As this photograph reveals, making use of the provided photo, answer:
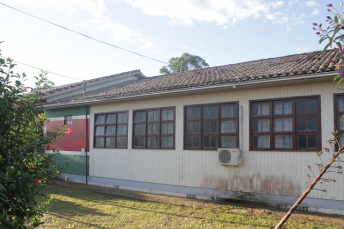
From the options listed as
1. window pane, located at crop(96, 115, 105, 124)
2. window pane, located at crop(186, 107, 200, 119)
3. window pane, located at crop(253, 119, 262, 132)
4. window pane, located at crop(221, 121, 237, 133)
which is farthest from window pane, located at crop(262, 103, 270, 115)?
window pane, located at crop(96, 115, 105, 124)

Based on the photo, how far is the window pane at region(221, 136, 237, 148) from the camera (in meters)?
8.86

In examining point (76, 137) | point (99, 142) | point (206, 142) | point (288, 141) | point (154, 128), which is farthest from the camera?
point (76, 137)

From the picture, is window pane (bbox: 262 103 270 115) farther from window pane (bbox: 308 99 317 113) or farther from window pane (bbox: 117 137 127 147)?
window pane (bbox: 117 137 127 147)

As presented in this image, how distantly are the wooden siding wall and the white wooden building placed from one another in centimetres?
2

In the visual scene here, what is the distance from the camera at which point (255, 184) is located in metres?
8.30

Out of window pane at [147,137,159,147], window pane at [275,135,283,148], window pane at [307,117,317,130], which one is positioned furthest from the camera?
window pane at [147,137,159,147]

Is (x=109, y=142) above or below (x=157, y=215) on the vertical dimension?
above

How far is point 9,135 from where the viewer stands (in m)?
3.16

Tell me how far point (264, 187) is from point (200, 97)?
130 inches

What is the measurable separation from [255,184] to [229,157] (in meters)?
1.00

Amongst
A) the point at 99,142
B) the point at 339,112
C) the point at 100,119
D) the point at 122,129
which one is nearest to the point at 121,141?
the point at 122,129

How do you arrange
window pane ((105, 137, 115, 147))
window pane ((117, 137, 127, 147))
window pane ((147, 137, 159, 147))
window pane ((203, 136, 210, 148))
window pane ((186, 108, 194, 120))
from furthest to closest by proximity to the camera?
window pane ((105, 137, 115, 147))
window pane ((117, 137, 127, 147))
window pane ((147, 137, 159, 147))
window pane ((186, 108, 194, 120))
window pane ((203, 136, 210, 148))

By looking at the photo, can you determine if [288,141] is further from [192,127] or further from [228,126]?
[192,127]

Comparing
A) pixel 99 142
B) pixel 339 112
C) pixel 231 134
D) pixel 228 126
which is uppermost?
pixel 339 112
